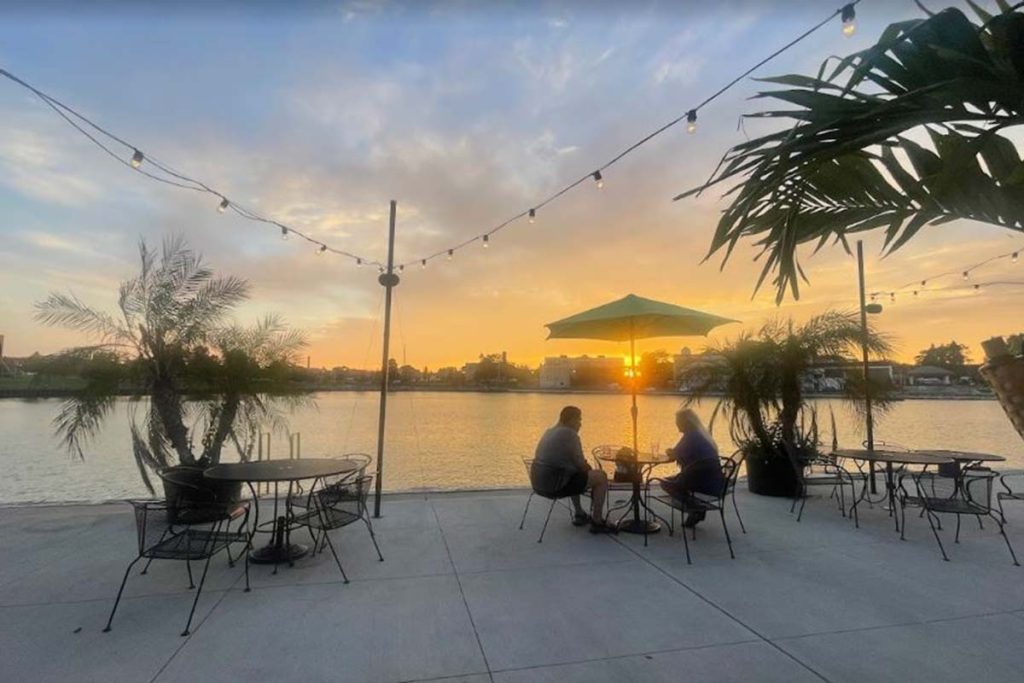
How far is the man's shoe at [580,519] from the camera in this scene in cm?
422

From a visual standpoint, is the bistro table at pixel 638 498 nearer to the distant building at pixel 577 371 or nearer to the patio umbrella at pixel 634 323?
the patio umbrella at pixel 634 323

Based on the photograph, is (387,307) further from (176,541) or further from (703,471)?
(703,471)

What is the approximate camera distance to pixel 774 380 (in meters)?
5.70

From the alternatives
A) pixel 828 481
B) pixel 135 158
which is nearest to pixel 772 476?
pixel 828 481

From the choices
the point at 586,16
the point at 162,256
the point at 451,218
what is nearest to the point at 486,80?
the point at 451,218

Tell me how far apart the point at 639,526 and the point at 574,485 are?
67 cm

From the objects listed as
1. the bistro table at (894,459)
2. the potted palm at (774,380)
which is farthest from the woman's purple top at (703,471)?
the potted palm at (774,380)

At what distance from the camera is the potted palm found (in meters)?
5.60

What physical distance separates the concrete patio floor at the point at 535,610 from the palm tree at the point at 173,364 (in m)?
1.23

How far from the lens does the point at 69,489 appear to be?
21.2 ft

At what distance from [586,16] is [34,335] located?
602 cm

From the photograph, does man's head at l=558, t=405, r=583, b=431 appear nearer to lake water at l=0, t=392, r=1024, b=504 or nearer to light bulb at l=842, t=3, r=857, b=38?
lake water at l=0, t=392, r=1024, b=504

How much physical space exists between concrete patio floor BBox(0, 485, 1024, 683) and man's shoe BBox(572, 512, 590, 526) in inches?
9.7

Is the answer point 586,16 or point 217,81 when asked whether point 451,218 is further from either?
point 586,16
